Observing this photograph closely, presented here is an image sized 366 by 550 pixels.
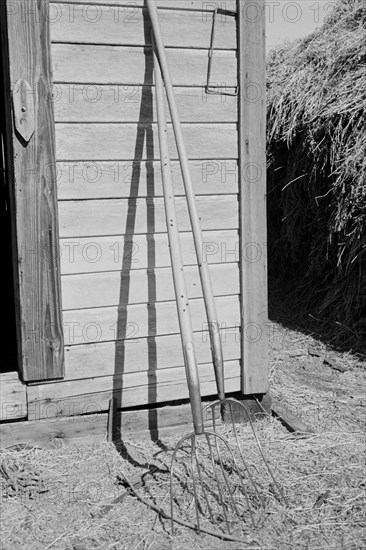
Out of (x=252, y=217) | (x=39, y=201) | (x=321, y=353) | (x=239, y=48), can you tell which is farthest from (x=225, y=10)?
(x=321, y=353)

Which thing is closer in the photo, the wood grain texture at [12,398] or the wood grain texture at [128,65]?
Answer: the wood grain texture at [128,65]

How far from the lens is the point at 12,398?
12.7 ft

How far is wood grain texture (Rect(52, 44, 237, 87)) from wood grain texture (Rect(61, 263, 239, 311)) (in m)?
1.05

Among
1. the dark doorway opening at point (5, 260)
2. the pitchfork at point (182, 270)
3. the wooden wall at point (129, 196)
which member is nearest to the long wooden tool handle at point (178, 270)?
the pitchfork at point (182, 270)

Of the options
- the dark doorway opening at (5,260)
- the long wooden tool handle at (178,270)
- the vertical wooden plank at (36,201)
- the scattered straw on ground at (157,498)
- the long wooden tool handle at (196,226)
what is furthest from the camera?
the dark doorway opening at (5,260)

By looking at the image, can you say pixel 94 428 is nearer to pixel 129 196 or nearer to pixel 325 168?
pixel 129 196

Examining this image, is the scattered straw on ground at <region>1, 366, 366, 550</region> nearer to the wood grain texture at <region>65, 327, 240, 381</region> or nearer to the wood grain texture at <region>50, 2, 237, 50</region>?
the wood grain texture at <region>65, 327, 240, 381</region>

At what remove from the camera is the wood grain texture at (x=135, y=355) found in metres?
3.95

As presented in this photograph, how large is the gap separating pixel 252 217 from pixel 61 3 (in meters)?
1.56

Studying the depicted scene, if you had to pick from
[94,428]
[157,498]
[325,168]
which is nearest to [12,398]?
[94,428]

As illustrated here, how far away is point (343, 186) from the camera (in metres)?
5.89

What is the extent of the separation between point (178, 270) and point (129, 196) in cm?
66

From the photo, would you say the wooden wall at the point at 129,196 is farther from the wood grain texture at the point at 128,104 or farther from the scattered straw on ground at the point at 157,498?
the scattered straw on ground at the point at 157,498

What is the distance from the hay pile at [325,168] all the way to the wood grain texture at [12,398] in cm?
317
